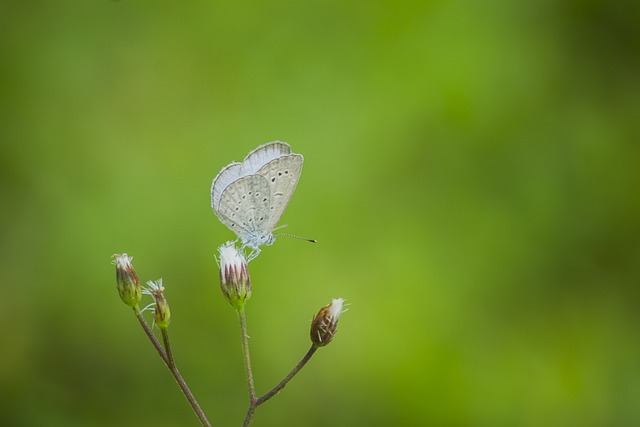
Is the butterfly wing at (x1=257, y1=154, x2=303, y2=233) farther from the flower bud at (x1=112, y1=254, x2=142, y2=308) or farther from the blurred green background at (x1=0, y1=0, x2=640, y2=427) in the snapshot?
the blurred green background at (x1=0, y1=0, x2=640, y2=427)

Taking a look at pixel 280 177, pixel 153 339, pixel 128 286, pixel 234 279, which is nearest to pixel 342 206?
pixel 280 177

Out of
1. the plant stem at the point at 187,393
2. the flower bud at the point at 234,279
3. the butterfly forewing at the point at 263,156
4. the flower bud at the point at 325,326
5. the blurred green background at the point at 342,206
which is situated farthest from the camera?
the blurred green background at the point at 342,206

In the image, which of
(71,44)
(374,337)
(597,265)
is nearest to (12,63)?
(71,44)

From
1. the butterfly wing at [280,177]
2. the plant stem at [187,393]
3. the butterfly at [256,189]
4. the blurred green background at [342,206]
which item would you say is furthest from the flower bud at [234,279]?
the blurred green background at [342,206]

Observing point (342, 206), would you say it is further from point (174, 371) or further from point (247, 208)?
point (174, 371)

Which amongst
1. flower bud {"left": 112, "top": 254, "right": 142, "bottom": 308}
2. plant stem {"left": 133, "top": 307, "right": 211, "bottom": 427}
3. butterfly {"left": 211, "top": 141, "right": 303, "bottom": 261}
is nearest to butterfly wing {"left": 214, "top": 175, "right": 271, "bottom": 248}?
butterfly {"left": 211, "top": 141, "right": 303, "bottom": 261}

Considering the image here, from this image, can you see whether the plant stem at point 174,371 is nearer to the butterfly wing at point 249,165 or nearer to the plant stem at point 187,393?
the plant stem at point 187,393
